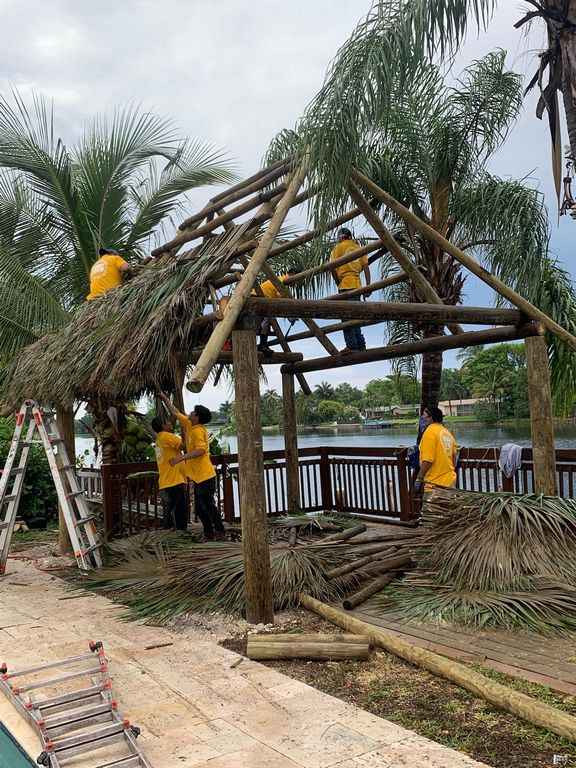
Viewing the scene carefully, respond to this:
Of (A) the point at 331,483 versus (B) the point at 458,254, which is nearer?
(B) the point at 458,254

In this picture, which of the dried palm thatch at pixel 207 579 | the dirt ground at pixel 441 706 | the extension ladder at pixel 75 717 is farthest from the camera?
the dried palm thatch at pixel 207 579

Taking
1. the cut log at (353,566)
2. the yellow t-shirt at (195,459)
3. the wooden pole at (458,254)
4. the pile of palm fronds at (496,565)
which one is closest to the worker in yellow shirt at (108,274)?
the yellow t-shirt at (195,459)

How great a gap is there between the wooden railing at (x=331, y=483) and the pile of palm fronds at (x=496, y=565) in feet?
6.63

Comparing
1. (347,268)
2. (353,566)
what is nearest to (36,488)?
(347,268)

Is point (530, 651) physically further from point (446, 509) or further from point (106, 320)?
point (106, 320)

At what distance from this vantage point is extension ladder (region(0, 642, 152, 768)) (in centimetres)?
364

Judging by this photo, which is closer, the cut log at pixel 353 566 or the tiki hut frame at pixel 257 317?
the tiki hut frame at pixel 257 317

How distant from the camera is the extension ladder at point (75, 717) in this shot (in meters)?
3.64

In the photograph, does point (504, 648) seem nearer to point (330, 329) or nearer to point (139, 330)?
point (139, 330)

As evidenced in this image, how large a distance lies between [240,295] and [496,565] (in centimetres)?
308

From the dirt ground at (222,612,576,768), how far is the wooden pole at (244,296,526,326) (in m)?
2.65

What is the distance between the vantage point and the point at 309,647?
5.00 metres

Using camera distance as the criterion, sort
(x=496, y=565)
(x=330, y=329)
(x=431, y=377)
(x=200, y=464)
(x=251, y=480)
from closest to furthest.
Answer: (x=251, y=480)
(x=496, y=565)
(x=200, y=464)
(x=330, y=329)
(x=431, y=377)

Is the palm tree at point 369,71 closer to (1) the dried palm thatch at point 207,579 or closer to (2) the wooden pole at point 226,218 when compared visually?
(2) the wooden pole at point 226,218
